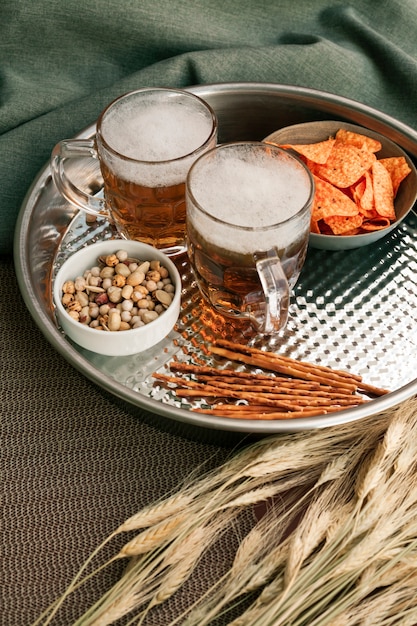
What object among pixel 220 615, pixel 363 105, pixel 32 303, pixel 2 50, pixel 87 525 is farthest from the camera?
pixel 2 50

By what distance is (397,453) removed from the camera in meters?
1.05

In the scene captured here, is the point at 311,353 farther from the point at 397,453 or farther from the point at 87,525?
the point at 87,525

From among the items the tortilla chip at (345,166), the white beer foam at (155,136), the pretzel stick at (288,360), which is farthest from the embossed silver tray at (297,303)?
the white beer foam at (155,136)

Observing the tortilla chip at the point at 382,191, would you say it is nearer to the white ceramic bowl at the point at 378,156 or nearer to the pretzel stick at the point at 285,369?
the white ceramic bowl at the point at 378,156

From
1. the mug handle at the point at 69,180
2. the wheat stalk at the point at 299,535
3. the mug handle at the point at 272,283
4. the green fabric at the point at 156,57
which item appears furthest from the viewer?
the green fabric at the point at 156,57

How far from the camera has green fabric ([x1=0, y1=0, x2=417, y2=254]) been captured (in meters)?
1.51

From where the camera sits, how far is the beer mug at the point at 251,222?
104 centimetres

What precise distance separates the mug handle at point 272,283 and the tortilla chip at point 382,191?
31cm

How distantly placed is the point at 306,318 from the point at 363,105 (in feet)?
1.58

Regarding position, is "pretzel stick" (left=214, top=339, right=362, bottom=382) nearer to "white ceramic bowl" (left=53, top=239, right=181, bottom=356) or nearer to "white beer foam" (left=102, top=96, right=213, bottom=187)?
"white ceramic bowl" (left=53, top=239, right=181, bottom=356)

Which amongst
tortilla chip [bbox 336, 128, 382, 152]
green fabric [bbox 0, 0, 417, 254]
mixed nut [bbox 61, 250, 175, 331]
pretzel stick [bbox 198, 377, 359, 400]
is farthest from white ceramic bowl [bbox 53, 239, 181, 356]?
tortilla chip [bbox 336, 128, 382, 152]

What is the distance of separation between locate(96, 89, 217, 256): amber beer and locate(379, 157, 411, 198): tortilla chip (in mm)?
351

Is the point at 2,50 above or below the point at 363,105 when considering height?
below

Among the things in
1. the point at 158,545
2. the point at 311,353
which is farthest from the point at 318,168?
the point at 158,545
